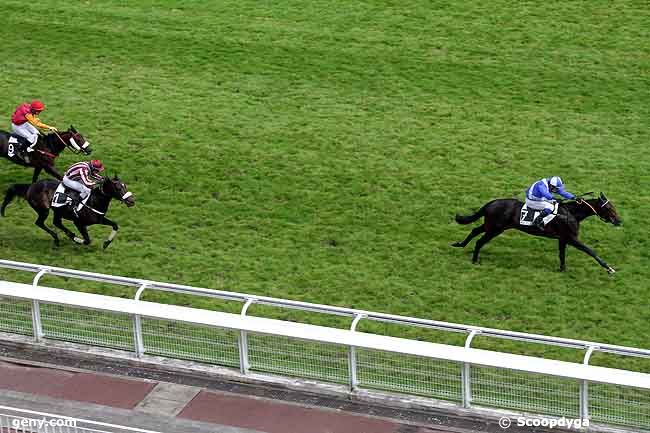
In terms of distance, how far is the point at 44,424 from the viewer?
34.7ft

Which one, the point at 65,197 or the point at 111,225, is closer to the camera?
the point at 65,197

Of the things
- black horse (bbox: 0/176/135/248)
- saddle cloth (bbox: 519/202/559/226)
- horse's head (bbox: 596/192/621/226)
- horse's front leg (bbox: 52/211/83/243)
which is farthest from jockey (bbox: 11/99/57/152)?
horse's head (bbox: 596/192/621/226)

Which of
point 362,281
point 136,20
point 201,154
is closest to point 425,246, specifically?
point 362,281

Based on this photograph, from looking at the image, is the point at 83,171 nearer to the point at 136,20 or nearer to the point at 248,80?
the point at 248,80

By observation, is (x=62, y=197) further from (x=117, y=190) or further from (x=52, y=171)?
(x=52, y=171)

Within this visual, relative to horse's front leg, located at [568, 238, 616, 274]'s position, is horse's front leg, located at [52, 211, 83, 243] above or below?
above

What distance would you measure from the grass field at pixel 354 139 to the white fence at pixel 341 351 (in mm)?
2092

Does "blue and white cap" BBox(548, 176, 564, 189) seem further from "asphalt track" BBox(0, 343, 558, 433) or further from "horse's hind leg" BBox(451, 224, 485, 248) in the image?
"asphalt track" BBox(0, 343, 558, 433)

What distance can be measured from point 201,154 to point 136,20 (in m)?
4.90

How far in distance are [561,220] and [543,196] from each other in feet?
1.21

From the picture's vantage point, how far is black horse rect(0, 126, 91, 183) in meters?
16.2

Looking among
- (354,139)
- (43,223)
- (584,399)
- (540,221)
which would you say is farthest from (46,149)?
(584,399)

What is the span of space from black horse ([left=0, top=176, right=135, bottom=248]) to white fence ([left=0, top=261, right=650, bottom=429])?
2.12 metres

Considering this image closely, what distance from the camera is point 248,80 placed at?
19.5 m
